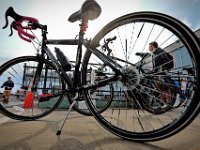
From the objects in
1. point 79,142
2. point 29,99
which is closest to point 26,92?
point 29,99

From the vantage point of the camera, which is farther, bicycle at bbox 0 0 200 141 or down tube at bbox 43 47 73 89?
down tube at bbox 43 47 73 89

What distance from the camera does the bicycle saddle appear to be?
1.43m

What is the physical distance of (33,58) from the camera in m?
2.00

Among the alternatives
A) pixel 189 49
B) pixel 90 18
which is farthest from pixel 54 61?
pixel 189 49

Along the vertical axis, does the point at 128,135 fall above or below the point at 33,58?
below

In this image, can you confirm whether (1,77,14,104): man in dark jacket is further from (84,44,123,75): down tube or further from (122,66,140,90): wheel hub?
(122,66,140,90): wheel hub

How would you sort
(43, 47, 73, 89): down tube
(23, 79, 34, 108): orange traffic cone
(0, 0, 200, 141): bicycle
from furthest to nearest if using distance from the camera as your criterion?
(23, 79, 34, 108): orange traffic cone < (43, 47, 73, 89): down tube < (0, 0, 200, 141): bicycle

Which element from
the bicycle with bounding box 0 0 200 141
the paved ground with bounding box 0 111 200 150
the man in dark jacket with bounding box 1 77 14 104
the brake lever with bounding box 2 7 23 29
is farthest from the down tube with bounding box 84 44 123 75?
the man in dark jacket with bounding box 1 77 14 104

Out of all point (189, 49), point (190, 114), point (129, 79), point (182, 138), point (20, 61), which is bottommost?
point (182, 138)

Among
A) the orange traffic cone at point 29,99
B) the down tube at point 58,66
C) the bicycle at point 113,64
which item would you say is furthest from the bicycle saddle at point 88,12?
the orange traffic cone at point 29,99

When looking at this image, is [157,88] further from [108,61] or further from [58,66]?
[58,66]

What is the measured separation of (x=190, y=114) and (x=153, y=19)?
0.71 metres

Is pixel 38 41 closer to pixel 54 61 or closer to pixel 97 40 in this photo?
pixel 54 61

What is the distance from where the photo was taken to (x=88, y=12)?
150 cm
